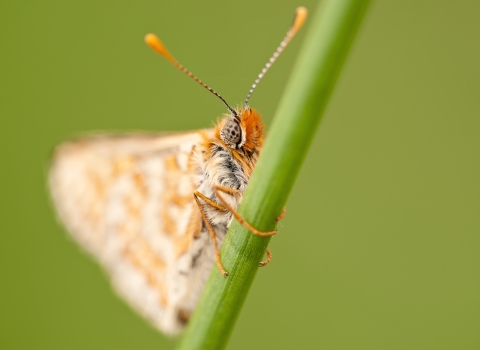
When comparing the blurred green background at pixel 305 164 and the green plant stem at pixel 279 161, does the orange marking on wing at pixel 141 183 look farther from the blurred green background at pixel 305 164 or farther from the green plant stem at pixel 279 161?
the green plant stem at pixel 279 161

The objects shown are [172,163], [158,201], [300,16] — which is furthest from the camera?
[158,201]

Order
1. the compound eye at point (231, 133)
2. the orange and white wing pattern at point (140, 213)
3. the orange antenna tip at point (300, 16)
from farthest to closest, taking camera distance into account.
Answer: the orange and white wing pattern at point (140, 213)
the compound eye at point (231, 133)
the orange antenna tip at point (300, 16)

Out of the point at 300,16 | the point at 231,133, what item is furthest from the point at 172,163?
the point at 300,16

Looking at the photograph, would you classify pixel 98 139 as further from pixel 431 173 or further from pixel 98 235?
pixel 431 173

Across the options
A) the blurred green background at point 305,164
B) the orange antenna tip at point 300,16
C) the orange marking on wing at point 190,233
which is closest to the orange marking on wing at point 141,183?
the orange marking on wing at point 190,233

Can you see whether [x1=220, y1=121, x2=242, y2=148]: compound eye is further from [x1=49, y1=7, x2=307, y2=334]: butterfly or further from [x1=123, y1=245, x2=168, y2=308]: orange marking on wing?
[x1=123, y1=245, x2=168, y2=308]: orange marking on wing

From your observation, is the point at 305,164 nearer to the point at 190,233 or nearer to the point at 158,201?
the point at 158,201

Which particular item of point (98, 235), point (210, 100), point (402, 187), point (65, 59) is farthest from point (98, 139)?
point (402, 187)

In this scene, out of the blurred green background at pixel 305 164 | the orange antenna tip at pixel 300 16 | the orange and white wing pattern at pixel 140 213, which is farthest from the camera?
the blurred green background at pixel 305 164

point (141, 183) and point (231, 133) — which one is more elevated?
point (231, 133)
